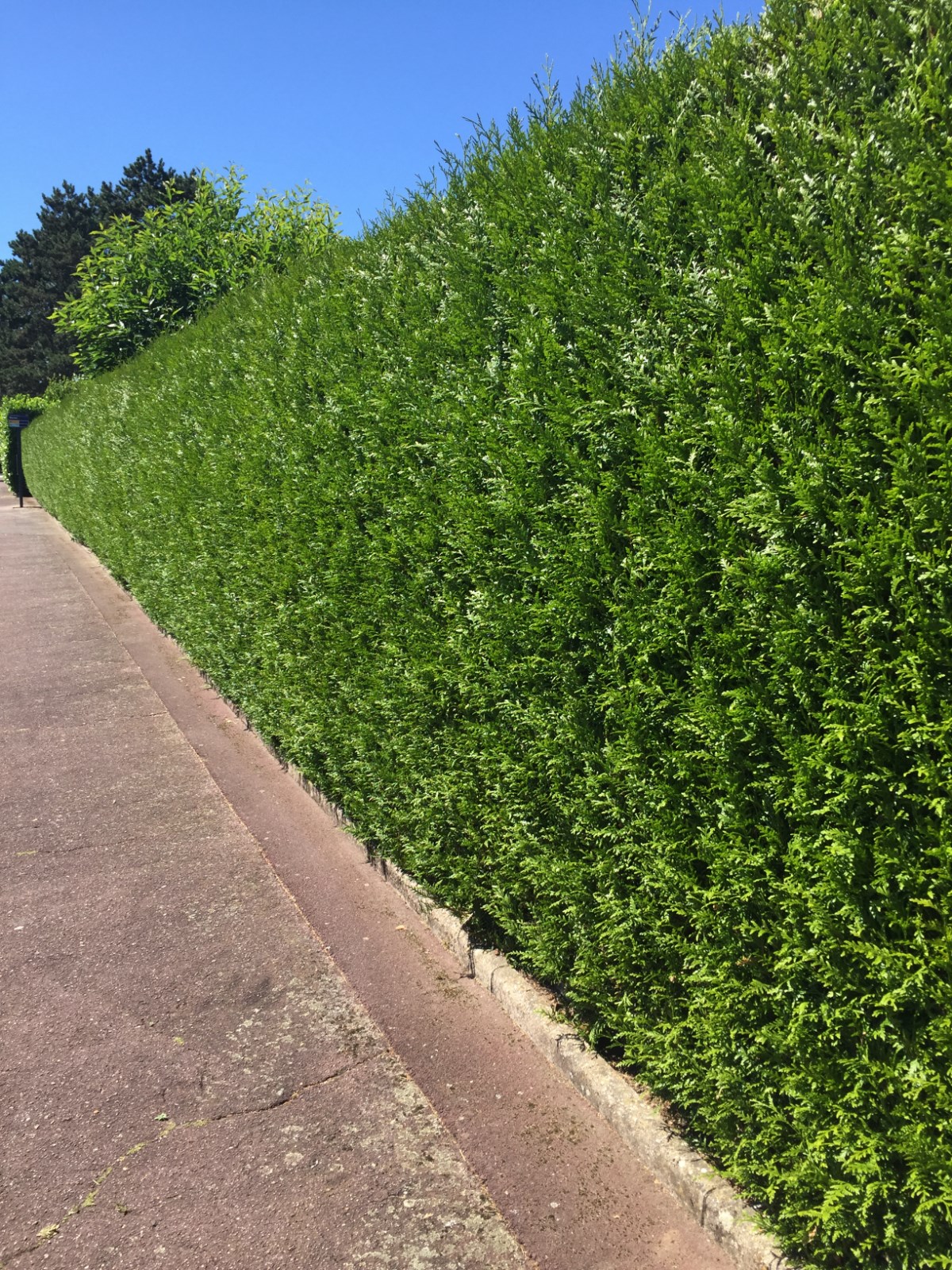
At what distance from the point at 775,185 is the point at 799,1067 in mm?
2193

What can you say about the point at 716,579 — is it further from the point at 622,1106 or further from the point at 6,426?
the point at 6,426

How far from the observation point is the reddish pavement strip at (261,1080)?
2.84 m

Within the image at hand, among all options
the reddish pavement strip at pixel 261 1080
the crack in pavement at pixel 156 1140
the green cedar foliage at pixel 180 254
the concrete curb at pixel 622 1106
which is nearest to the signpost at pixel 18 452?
the green cedar foliage at pixel 180 254

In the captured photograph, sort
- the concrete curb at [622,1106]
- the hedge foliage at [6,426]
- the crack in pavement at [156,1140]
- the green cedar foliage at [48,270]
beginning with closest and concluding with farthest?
the concrete curb at [622,1106]
the crack in pavement at [156,1140]
the hedge foliage at [6,426]
the green cedar foliage at [48,270]

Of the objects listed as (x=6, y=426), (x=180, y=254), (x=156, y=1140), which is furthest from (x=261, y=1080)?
(x=6, y=426)

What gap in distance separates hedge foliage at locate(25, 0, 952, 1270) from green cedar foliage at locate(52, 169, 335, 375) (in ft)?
31.5

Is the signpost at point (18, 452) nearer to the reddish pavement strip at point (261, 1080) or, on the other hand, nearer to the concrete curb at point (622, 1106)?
the reddish pavement strip at point (261, 1080)

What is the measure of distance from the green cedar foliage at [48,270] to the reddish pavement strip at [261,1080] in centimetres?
8160

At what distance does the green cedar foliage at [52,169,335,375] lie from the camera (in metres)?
13.5

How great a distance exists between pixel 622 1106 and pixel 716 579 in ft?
5.79

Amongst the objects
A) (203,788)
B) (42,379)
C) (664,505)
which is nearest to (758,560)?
(664,505)

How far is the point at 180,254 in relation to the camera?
45.1 feet

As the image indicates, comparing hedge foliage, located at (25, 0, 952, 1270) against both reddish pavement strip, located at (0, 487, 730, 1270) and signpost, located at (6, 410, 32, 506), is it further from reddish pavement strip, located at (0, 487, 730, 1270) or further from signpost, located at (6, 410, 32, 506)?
signpost, located at (6, 410, 32, 506)

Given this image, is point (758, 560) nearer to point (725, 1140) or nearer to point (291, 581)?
point (725, 1140)
